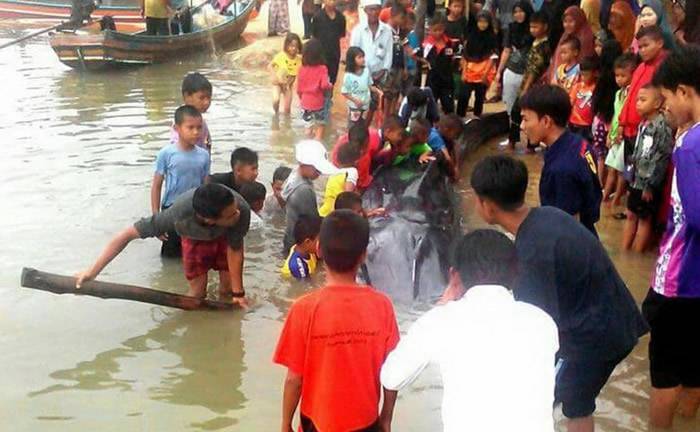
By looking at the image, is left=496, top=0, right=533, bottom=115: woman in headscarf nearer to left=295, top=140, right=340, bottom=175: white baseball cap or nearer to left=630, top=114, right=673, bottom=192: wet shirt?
left=630, top=114, right=673, bottom=192: wet shirt

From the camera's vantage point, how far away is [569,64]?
840cm

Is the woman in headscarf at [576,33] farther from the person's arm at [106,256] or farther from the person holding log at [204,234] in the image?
the person's arm at [106,256]

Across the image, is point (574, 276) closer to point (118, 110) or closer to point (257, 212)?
point (257, 212)

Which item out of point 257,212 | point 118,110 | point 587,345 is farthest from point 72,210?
point 587,345

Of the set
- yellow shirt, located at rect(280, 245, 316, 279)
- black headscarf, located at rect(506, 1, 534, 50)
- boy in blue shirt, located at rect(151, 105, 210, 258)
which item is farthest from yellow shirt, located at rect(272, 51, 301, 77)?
yellow shirt, located at rect(280, 245, 316, 279)

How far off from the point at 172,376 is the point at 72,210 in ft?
11.3

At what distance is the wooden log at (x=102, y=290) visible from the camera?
4.63 m

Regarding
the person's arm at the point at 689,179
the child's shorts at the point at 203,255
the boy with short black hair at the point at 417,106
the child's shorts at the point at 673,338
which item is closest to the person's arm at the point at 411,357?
the person's arm at the point at 689,179

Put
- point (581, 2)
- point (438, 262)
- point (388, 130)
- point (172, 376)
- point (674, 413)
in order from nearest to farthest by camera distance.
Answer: point (674, 413)
point (172, 376)
point (438, 262)
point (388, 130)
point (581, 2)

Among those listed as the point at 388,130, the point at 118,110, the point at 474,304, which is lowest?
the point at 118,110

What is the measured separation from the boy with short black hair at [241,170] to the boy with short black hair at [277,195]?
946 mm

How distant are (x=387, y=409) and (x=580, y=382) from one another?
31.7 inches

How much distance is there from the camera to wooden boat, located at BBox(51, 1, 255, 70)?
50.8 ft

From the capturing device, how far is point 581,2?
10.9 m
